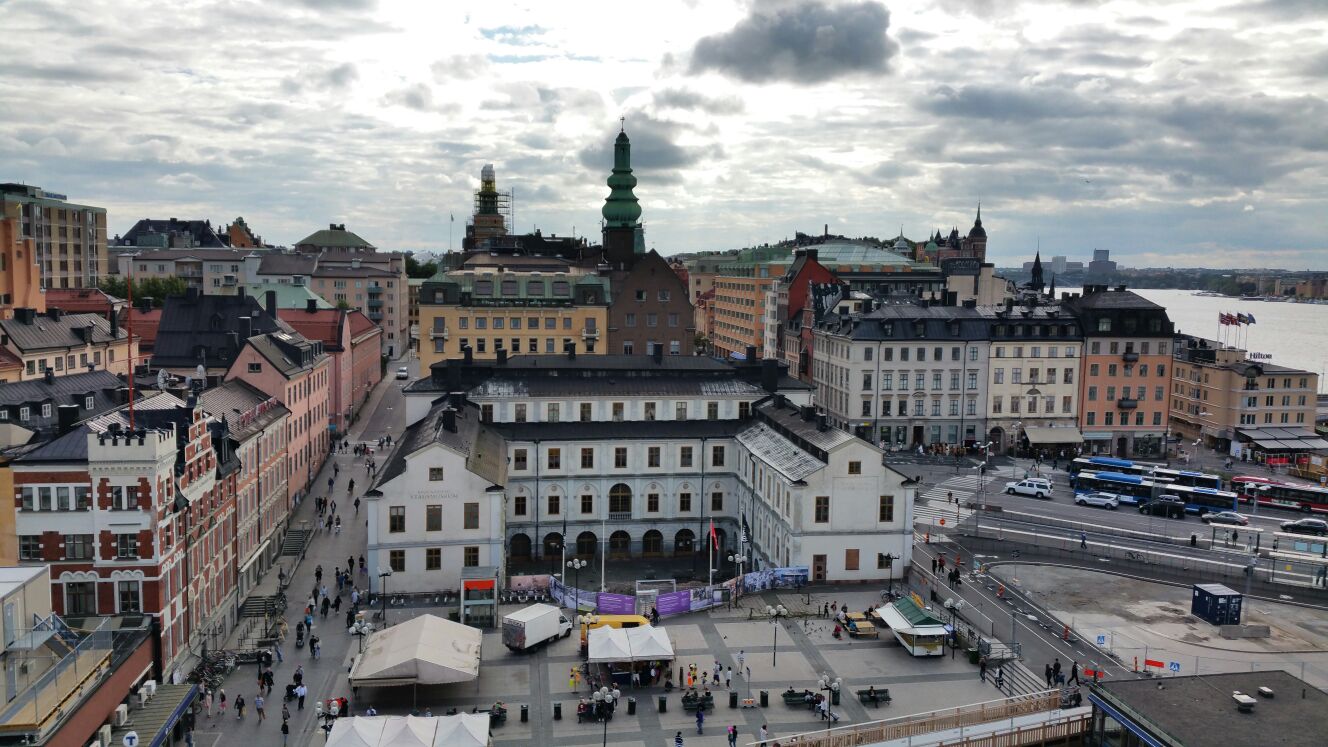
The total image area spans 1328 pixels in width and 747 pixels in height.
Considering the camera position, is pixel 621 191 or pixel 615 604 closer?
pixel 615 604

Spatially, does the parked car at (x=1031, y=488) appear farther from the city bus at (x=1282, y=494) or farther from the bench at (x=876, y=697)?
the bench at (x=876, y=697)

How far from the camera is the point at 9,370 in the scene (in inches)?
2977

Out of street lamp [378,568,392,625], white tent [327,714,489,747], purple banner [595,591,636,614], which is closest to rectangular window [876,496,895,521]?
purple banner [595,591,636,614]

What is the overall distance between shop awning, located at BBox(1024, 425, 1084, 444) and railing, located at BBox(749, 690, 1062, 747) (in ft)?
207

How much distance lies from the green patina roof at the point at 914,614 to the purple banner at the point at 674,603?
11.1 meters

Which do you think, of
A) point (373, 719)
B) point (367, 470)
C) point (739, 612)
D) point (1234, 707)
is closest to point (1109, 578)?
point (739, 612)

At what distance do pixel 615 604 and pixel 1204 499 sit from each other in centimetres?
5310

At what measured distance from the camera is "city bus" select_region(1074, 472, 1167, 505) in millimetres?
84250

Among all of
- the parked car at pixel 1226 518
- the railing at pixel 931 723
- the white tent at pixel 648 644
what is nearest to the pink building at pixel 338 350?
the white tent at pixel 648 644

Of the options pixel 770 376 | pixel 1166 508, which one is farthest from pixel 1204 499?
pixel 770 376

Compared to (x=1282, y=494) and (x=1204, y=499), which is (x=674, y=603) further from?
(x=1282, y=494)

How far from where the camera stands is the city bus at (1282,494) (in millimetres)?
82688

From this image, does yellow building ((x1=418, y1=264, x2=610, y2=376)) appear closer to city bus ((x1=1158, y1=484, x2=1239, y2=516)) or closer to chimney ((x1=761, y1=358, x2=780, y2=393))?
chimney ((x1=761, y1=358, x2=780, y2=393))

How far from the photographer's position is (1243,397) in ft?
343
